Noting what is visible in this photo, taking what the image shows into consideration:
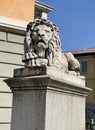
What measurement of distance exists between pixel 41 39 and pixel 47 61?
398 mm

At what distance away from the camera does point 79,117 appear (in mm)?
6441

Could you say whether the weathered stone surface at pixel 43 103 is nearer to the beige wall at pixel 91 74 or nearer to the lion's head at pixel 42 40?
the lion's head at pixel 42 40

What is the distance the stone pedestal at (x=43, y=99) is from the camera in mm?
5477

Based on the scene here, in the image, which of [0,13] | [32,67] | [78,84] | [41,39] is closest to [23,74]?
[32,67]

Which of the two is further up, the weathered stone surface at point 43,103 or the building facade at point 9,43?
the building facade at point 9,43

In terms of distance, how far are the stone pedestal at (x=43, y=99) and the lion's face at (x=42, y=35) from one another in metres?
0.50

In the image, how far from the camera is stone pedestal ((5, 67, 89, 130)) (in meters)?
5.48

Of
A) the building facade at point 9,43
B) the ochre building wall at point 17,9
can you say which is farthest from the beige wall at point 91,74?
the building facade at point 9,43

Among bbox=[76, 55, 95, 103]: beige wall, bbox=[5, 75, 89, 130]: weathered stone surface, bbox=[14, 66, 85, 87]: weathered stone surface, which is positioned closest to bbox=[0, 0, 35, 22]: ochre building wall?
bbox=[14, 66, 85, 87]: weathered stone surface

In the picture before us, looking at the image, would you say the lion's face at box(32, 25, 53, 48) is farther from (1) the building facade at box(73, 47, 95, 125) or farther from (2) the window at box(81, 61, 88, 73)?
(2) the window at box(81, 61, 88, 73)

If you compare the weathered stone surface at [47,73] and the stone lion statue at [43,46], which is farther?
the stone lion statue at [43,46]

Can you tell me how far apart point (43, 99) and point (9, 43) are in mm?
4430

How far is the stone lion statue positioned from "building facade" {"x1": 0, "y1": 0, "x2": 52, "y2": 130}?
3355 millimetres

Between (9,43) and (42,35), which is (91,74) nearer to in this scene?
(9,43)
